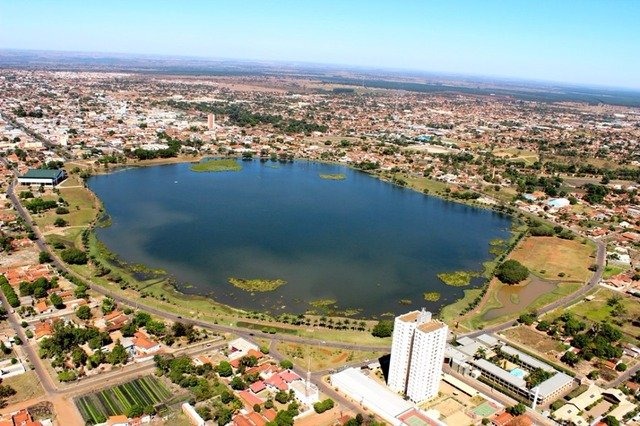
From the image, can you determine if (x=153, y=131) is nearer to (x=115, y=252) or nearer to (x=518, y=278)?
(x=115, y=252)

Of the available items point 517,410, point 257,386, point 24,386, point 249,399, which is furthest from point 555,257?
point 24,386

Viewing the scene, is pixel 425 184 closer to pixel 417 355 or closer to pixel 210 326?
pixel 210 326

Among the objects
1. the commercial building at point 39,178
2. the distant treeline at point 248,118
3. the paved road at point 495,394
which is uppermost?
the distant treeline at point 248,118

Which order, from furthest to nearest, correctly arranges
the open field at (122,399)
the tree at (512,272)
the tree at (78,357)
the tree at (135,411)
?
1. the tree at (512,272)
2. the tree at (78,357)
3. the open field at (122,399)
4. the tree at (135,411)

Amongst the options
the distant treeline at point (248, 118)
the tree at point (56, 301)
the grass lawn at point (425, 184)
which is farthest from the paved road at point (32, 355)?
the distant treeline at point (248, 118)

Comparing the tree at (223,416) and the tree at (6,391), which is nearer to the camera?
the tree at (223,416)

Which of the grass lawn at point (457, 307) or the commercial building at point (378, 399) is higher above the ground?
the commercial building at point (378, 399)

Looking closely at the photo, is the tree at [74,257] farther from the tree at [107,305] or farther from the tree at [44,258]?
the tree at [107,305]
